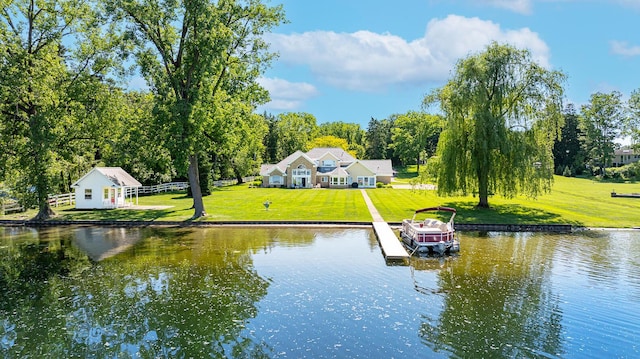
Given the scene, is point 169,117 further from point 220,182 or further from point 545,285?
point 220,182

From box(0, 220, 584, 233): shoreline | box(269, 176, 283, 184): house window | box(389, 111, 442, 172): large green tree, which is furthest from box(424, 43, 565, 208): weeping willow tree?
box(389, 111, 442, 172): large green tree

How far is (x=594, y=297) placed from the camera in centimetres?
1436

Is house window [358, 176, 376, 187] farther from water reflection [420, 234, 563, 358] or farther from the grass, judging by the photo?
water reflection [420, 234, 563, 358]

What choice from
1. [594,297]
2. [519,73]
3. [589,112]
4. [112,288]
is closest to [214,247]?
[112,288]

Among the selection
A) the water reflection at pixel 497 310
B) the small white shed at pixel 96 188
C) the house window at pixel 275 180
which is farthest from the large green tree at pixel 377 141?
the water reflection at pixel 497 310

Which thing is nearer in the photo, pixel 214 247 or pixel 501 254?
pixel 501 254

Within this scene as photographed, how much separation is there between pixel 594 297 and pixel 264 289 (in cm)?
1080

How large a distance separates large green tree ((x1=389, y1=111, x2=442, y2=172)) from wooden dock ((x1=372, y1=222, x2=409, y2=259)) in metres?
55.7

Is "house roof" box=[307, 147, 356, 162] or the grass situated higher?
"house roof" box=[307, 147, 356, 162]

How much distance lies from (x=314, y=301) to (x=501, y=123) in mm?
23069

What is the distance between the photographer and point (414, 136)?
296 ft

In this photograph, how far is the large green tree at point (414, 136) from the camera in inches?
3381

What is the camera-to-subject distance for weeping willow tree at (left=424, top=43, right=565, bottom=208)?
31.1 metres

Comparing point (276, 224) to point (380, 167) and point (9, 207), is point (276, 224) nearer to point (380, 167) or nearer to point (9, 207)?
point (9, 207)
